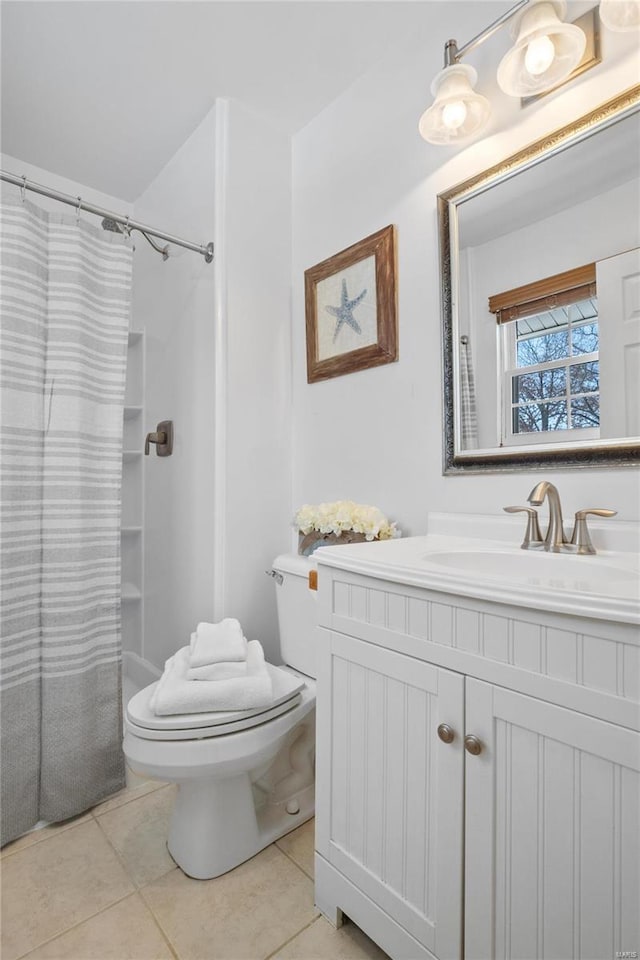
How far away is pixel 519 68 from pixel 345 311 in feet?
2.58

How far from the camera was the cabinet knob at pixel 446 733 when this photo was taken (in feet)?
2.78

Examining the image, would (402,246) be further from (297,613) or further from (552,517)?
(297,613)

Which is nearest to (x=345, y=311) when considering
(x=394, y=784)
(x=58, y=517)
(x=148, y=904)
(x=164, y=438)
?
(x=164, y=438)

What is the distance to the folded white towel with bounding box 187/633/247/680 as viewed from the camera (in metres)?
1.26

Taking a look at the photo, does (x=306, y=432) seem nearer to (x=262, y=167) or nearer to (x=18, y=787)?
(x=262, y=167)

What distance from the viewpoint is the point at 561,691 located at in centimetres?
72

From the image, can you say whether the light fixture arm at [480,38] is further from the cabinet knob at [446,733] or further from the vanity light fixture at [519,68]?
the cabinet knob at [446,733]

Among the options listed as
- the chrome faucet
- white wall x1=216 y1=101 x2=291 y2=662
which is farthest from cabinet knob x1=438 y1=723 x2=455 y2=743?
white wall x1=216 y1=101 x2=291 y2=662

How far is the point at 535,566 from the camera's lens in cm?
108

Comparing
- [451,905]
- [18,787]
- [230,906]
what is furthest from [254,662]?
[18,787]

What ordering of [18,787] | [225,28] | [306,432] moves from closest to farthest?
[18,787], [225,28], [306,432]

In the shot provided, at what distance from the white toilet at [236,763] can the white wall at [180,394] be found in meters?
0.50

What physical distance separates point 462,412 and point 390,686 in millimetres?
760

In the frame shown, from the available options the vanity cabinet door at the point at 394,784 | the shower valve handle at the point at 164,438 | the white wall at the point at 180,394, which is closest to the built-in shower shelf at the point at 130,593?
the white wall at the point at 180,394
